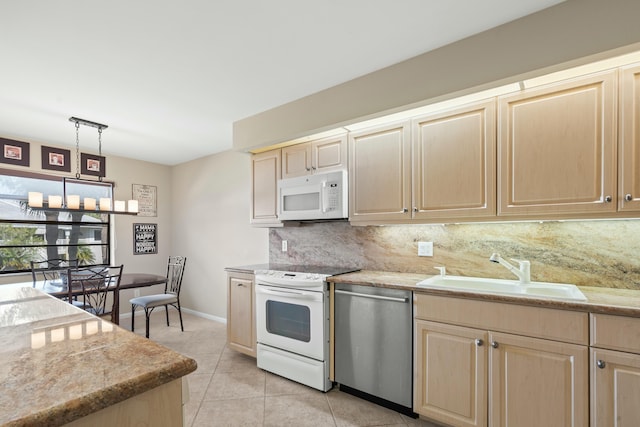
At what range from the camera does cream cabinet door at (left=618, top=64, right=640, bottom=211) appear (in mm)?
1611

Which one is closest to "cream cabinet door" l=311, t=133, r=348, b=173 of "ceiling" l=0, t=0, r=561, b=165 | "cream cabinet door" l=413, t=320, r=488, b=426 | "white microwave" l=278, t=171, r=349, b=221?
"white microwave" l=278, t=171, r=349, b=221

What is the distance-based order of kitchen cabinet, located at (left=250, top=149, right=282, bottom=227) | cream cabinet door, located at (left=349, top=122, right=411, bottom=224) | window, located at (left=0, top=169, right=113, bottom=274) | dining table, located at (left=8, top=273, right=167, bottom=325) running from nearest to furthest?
cream cabinet door, located at (left=349, top=122, right=411, bottom=224)
dining table, located at (left=8, top=273, right=167, bottom=325)
kitchen cabinet, located at (left=250, top=149, right=282, bottom=227)
window, located at (left=0, top=169, right=113, bottom=274)

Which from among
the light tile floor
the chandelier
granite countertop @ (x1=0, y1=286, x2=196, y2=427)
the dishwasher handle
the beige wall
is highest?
the beige wall

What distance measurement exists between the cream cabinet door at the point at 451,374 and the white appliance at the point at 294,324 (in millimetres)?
747

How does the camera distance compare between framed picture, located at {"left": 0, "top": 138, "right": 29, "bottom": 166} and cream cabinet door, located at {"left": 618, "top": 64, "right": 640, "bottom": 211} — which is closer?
cream cabinet door, located at {"left": 618, "top": 64, "right": 640, "bottom": 211}

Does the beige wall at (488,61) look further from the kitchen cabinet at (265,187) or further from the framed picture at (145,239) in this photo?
the framed picture at (145,239)

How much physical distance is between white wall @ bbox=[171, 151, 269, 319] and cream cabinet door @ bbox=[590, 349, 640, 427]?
3.08 m

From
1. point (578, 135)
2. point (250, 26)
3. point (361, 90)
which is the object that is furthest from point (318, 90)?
point (578, 135)

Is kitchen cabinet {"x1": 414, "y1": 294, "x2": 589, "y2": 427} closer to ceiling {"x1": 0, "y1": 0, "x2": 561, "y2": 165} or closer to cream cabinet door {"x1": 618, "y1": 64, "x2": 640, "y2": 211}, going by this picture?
cream cabinet door {"x1": 618, "y1": 64, "x2": 640, "y2": 211}

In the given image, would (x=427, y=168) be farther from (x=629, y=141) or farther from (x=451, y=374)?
(x=451, y=374)

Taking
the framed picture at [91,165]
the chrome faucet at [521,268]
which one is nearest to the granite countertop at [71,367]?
the chrome faucet at [521,268]

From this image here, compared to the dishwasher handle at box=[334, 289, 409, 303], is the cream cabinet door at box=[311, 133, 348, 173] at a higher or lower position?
higher

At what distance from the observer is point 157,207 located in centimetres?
511

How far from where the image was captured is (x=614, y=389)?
1493 mm
